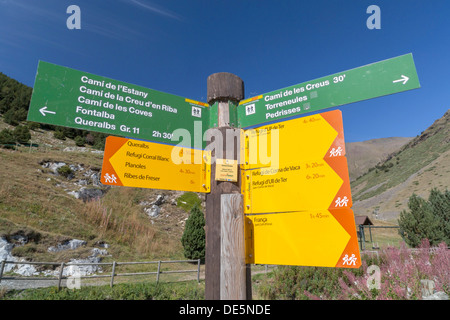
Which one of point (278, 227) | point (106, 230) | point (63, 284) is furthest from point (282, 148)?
point (106, 230)

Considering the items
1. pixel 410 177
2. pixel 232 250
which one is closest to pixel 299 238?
pixel 232 250

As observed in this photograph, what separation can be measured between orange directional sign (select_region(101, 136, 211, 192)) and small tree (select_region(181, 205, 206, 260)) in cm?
1637

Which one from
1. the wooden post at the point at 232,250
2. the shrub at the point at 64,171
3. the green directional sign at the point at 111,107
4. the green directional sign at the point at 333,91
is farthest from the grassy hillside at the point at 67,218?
the green directional sign at the point at 333,91

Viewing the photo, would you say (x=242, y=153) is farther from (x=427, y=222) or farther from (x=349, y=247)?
(x=427, y=222)

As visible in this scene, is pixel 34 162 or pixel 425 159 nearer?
pixel 34 162

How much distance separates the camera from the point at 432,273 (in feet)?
17.3

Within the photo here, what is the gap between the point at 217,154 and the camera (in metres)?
2.87

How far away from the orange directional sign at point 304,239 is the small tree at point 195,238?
1643 centimetres

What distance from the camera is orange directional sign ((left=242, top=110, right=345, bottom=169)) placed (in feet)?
8.31

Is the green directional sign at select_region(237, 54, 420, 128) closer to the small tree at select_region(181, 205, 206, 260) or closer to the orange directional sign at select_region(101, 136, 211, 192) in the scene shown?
the orange directional sign at select_region(101, 136, 211, 192)

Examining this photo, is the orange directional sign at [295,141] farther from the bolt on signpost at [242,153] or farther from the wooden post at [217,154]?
the wooden post at [217,154]

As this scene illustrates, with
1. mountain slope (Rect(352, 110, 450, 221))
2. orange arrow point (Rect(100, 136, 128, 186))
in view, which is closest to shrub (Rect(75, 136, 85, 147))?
orange arrow point (Rect(100, 136, 128, 186))

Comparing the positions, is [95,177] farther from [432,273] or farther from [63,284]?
[432,273]
